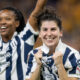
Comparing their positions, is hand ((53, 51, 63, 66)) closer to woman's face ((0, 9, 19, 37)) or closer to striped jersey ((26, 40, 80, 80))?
striped jersey ((26, 40, 80, 80))

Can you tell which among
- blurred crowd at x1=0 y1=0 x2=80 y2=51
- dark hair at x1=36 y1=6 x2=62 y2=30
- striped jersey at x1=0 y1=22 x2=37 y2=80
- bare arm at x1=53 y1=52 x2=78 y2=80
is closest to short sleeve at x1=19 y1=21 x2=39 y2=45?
striped jersey at x1=0 y1=22 x2=37 y2=80

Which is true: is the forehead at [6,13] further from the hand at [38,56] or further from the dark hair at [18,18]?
the hand at [38,56]

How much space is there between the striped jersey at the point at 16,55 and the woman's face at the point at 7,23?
0.10 metres

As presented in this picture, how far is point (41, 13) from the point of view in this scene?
378 centimetres

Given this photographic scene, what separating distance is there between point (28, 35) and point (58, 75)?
719 mm

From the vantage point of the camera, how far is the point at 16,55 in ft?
13.3

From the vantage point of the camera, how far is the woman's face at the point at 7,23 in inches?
162

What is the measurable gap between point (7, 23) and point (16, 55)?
0.35 m

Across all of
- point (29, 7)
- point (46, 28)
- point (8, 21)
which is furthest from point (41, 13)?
point (29, 7)

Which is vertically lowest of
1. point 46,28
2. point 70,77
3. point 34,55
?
point 70,77

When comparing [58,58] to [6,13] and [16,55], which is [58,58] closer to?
[16,55]

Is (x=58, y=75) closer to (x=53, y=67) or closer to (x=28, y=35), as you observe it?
(x=53, y=67)

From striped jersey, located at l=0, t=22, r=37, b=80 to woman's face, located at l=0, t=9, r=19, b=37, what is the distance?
4.0 inches

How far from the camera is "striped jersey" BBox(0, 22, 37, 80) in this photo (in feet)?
13.2
